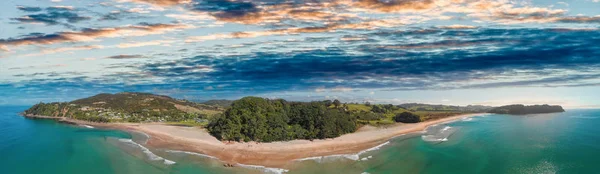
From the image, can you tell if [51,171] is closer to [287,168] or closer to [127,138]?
[127,138]

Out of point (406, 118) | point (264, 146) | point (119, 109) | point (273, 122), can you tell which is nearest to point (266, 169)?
point (264, 146)

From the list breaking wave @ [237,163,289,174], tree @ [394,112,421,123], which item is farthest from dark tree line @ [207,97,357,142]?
tree @ [394,112,421,123]

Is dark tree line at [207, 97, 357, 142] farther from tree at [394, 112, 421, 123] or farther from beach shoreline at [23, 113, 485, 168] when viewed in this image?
tree at [394, 112, 421, 123]

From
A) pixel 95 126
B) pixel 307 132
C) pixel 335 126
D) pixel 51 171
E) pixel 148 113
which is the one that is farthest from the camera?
pixel 148 113

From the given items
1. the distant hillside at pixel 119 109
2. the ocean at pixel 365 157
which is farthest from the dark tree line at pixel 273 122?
the distant hillside at pixel 119 109

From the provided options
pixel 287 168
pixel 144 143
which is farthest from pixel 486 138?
pixel 144 143

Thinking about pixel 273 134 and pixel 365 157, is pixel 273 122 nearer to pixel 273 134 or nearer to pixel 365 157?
pixel 273 134
